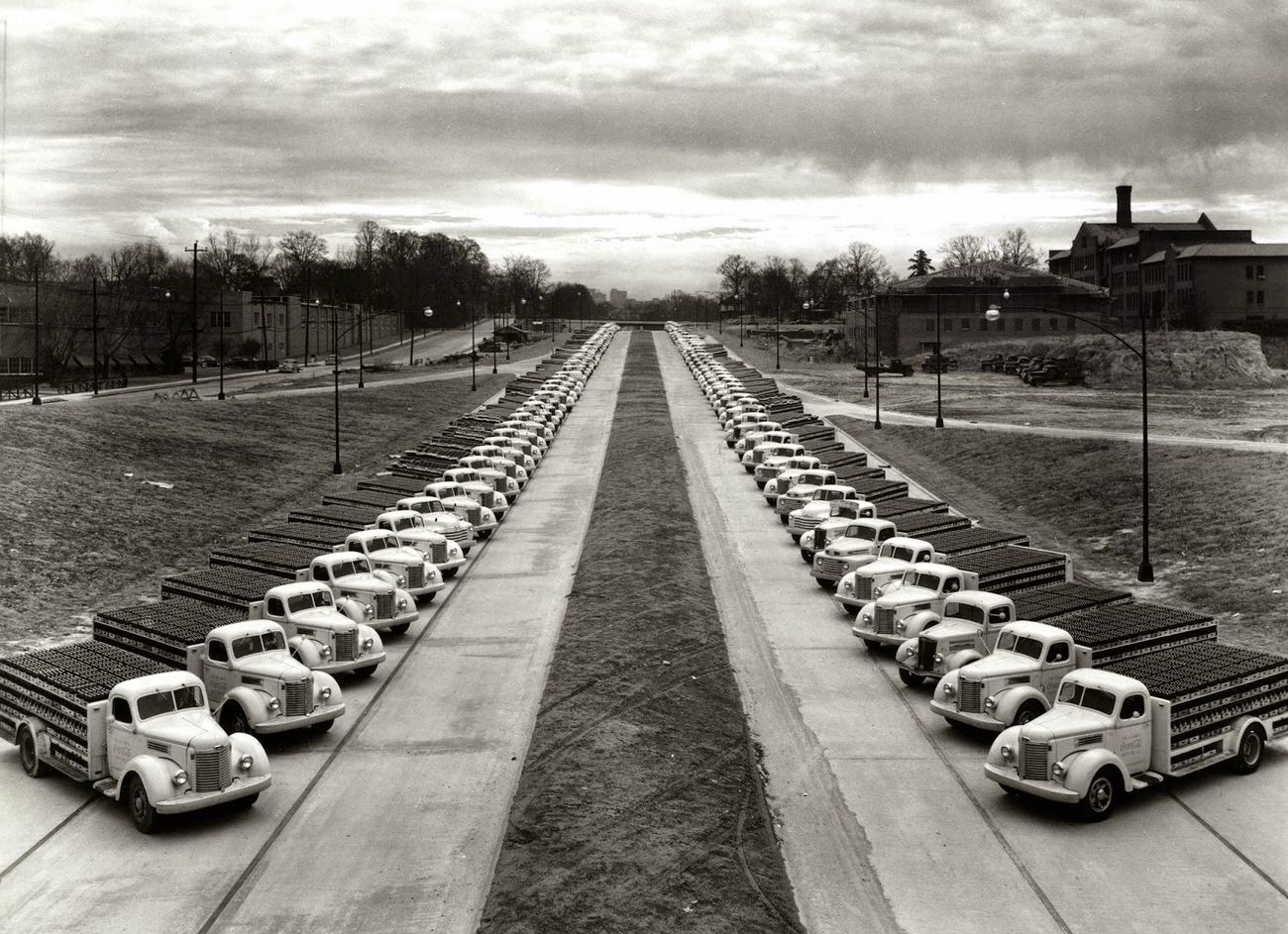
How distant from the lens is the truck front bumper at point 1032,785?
1845 cm

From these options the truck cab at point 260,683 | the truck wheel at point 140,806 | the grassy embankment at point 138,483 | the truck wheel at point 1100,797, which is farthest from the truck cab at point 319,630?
the truck wheel at point 1100,797

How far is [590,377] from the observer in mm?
111125

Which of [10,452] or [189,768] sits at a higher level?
[10,452]

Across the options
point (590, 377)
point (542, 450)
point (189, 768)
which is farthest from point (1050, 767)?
point (590, 377)

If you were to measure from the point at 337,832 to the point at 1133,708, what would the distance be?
12491 mm

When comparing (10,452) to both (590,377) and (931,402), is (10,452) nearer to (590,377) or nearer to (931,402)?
(931,402)

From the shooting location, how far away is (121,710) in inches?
752

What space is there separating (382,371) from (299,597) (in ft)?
294

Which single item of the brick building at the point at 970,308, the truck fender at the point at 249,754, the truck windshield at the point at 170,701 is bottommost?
the truck fender at the point at 249,754

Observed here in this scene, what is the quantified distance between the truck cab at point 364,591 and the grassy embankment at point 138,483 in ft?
24.3

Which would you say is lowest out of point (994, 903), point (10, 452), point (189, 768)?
point (994, 903)

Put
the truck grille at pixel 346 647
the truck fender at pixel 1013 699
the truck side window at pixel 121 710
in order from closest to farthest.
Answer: the truck side window at pixel 121 710 < the truck fender at pixel 1013 699 < the truck grille at pixel 346 647

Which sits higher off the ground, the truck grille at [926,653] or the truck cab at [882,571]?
the truck cab at [882,571]

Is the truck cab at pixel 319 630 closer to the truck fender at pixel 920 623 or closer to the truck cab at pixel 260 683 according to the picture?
the truck cab at pixel 260 683
